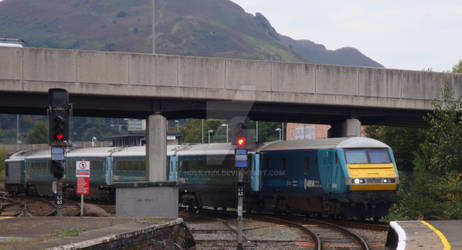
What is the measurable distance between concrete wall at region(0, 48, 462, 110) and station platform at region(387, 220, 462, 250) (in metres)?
14.5

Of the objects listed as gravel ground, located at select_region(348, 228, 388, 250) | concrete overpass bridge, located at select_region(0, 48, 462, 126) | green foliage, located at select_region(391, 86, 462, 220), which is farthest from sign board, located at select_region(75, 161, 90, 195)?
green foliage, located at select_region(391, 86, 462, 220)

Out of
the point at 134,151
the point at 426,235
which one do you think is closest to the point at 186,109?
the point at 134,151

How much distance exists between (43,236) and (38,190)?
41.0 meters

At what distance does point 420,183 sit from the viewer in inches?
1070

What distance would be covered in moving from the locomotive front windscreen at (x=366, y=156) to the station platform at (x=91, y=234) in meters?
9.73

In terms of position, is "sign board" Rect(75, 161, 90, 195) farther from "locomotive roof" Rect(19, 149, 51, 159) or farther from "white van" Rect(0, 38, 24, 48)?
"locomotive roof" Rect(19, 149, 51, 159)

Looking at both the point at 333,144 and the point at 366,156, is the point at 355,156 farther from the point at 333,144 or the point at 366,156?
the point at 333,144

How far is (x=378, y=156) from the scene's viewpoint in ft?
86.1

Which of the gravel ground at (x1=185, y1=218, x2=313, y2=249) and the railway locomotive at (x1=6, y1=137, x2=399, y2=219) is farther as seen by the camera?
the railway locomotive at (x1=6, y1=137, x2=399, y2=219)

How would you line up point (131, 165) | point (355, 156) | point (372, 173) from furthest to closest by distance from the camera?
point (131, 165)
point (355, 156)
point (372, 173)

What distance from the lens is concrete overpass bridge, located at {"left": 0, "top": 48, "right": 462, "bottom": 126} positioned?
27.3m

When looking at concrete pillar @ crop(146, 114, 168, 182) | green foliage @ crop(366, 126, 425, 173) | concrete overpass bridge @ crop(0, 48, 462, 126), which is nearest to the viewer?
concrete overpass bridge @ crop(0, 48, 462, 126)

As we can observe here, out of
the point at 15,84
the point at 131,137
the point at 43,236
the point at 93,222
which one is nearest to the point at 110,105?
the point at 15,84

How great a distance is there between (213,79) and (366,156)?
288 inches
